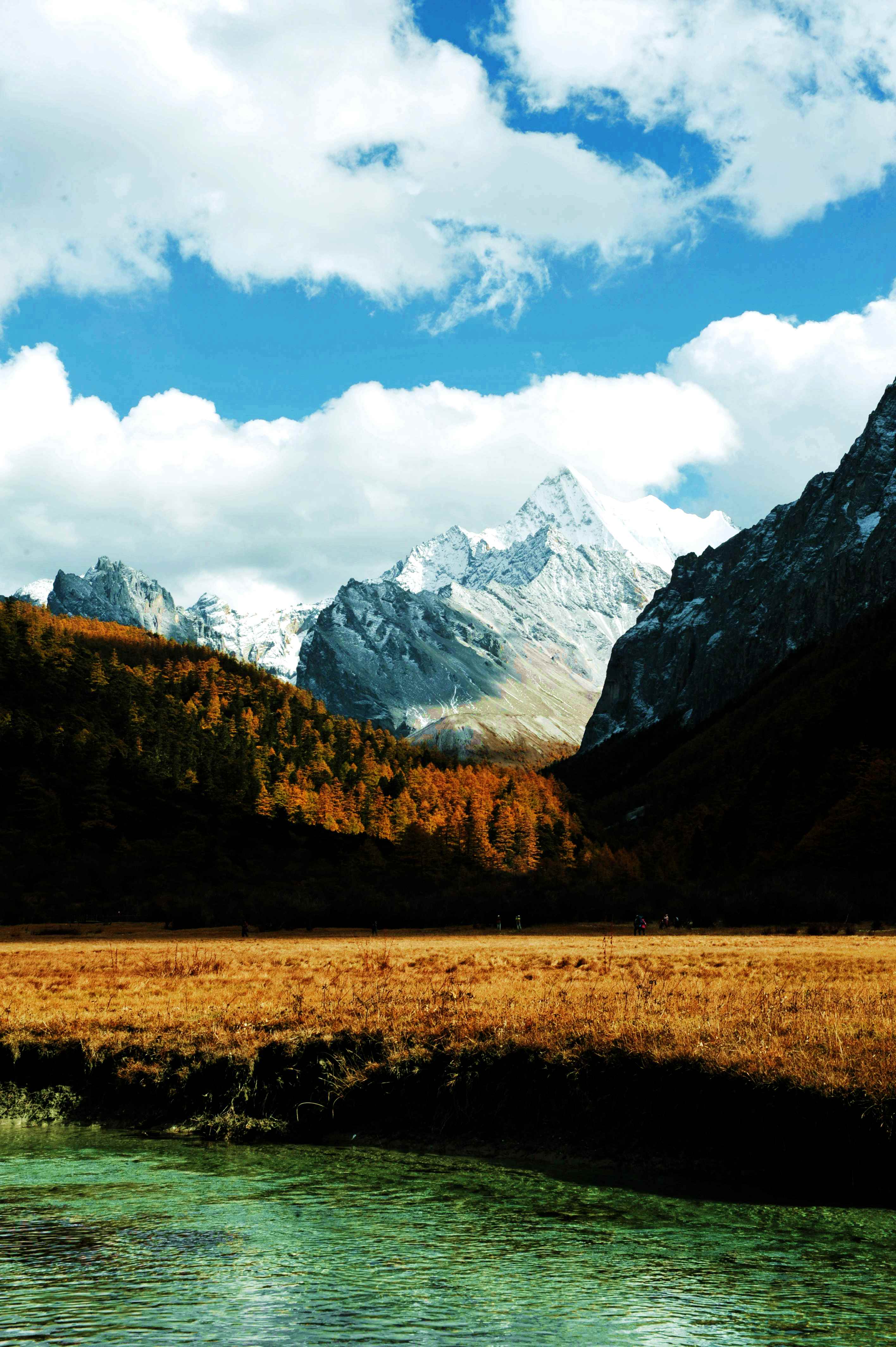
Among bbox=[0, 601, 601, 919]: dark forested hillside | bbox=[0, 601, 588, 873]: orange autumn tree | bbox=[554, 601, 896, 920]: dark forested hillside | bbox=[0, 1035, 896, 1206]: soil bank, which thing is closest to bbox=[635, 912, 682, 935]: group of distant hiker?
bbox=[554, 601, 896, 920]: dark forested hillside

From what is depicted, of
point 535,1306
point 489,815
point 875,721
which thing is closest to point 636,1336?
point 535,1306

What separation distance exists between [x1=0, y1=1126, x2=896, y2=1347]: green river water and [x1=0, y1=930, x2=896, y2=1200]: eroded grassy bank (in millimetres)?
1855

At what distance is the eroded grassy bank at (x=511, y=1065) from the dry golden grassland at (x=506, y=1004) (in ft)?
0.29

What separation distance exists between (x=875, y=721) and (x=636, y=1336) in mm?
162383

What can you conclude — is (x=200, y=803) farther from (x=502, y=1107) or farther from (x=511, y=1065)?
(x=502, y=1107)

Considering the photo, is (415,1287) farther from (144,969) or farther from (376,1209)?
(144,969)

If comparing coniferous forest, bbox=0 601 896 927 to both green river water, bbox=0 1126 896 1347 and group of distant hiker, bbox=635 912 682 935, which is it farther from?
green river water, bbox=0 1126 896 1347

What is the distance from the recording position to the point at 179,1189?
54.1 ft

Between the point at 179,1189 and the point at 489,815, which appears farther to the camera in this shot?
the point at 489,815

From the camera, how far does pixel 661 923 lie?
9181 centimetres

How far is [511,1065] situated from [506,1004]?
476 centimetres

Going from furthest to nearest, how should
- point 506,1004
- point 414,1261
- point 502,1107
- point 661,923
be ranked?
point 661,923, point 506,1004, point 502,1107, point 414,1261

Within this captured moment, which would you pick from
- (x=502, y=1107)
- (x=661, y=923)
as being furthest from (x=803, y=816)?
(x=502, y=1107)

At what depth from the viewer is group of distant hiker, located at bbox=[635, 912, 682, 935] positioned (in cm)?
7881
